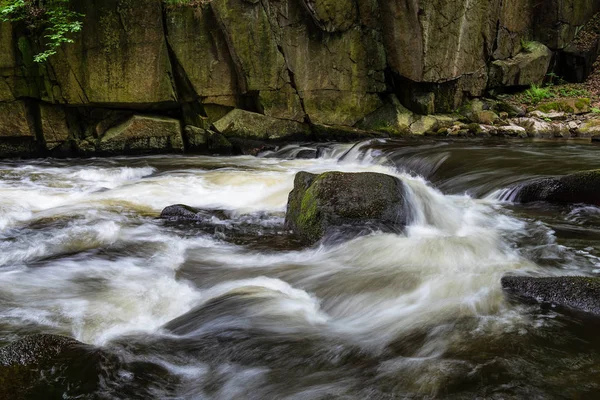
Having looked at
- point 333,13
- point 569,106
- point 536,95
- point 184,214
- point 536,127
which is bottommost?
point 184,214

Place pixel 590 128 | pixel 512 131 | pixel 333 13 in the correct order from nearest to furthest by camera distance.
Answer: pixel 333 13
pixel 590 128
pixel 512 131

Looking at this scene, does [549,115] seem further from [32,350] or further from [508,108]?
[32,350]

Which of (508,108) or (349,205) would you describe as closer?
(349,205)

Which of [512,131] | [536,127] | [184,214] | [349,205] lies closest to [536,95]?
[536,127]

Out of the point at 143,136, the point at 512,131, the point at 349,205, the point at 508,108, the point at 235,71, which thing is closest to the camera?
the point at 349,205

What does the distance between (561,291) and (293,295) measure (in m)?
2.60

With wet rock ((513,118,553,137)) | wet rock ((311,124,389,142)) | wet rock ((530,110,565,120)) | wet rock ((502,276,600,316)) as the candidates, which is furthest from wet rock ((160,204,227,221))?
wet rock ((530,110,565,120))

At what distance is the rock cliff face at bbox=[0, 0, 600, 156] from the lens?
13.2 meters

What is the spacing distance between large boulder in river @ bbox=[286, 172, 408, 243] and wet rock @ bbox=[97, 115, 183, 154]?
8.78m

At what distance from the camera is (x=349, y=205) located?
20.7 feet

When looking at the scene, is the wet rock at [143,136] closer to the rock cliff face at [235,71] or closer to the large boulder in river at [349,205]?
the rock cliff face at [235,71]

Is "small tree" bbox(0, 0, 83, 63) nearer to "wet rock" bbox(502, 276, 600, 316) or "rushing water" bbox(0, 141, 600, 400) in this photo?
"rushing water" bbox(0, 141, 600, 400)

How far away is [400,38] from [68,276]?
1371cm

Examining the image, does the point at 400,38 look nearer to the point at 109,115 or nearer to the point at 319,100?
the point at 319,100
